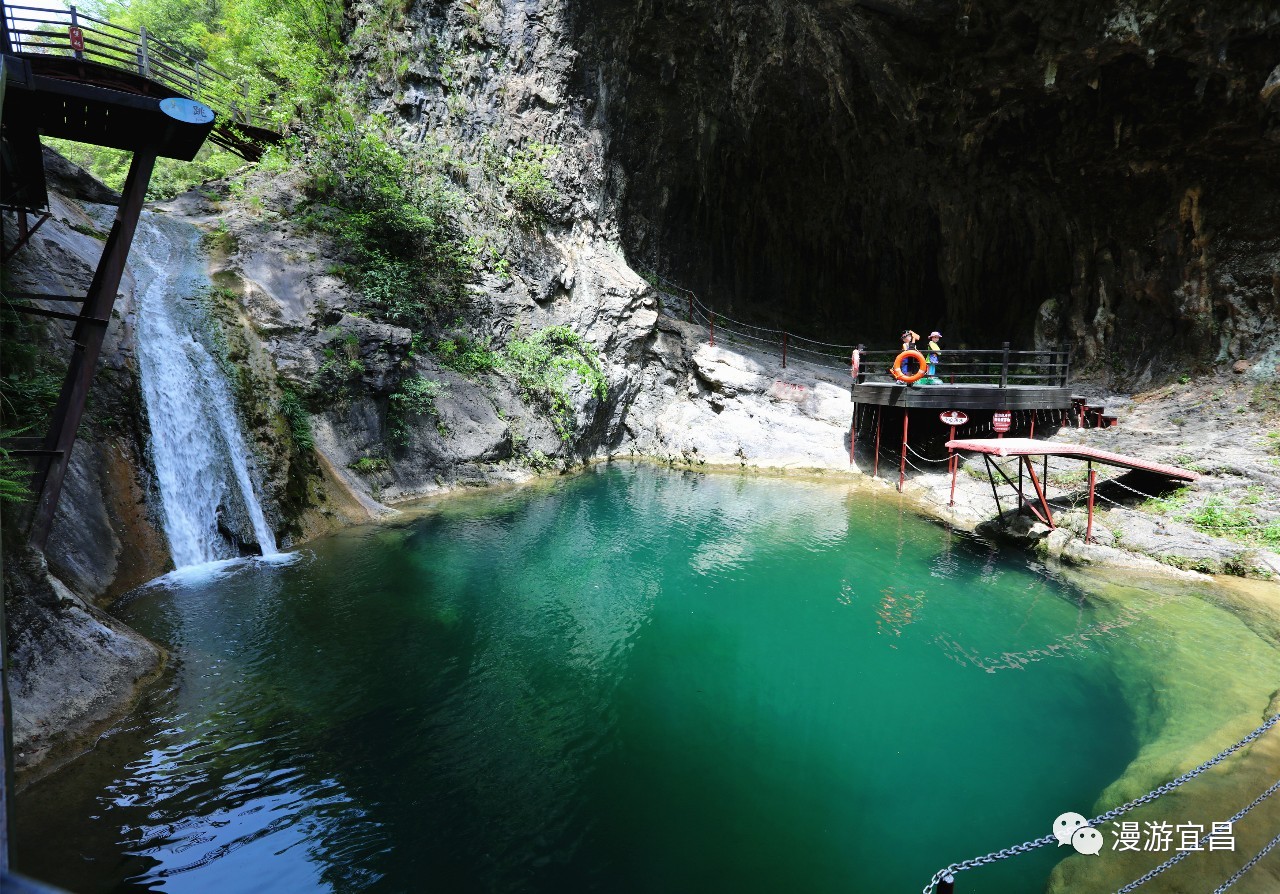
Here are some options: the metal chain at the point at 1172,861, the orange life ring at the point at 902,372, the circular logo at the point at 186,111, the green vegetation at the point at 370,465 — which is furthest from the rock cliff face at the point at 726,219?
the metal chain at the point at 1172,861

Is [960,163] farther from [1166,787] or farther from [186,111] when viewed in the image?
[1166,787]

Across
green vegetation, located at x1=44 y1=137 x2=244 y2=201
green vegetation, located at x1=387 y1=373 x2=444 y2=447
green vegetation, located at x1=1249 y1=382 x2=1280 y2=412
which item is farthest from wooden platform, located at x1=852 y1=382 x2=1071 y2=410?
green vegetation, located at x1=44 y1=137 x2=244 y2=201

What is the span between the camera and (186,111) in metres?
6.58

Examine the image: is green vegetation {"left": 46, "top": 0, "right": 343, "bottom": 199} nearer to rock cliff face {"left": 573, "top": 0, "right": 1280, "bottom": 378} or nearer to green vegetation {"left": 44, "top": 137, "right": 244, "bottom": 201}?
green vegetation {"left": 44, "top": 137, "right": 244, "bottom": 201}

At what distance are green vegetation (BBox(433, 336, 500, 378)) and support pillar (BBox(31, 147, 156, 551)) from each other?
8706mm

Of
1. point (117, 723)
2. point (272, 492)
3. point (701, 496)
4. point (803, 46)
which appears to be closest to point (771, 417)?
point (701, 496)

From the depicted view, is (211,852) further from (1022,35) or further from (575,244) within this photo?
(1022,35)

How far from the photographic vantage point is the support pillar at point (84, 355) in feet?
21.0

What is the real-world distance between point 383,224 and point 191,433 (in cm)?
797

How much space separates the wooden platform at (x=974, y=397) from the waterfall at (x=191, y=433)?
14.5m

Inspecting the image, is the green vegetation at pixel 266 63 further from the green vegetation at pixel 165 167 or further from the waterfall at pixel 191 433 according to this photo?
the waterfall at pixel 191 433

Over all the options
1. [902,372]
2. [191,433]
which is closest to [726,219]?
[902,372]

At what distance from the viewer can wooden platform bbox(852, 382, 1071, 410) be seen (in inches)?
610

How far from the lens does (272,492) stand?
34.8 feet
